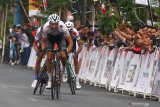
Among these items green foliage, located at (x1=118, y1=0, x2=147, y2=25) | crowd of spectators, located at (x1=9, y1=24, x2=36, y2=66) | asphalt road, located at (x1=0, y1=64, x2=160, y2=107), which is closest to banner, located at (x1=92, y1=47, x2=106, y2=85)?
asphalt road, located at (x1=0, y1=64, x2=160, y2=107)

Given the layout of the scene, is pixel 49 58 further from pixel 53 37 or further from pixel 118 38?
pixel 118 38

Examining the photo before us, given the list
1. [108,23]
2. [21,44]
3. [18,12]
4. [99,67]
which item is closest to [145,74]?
[99,67]

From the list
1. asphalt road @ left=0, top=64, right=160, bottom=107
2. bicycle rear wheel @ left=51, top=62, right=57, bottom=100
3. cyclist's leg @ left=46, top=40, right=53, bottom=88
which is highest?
cyclist's leg @ left=46, top=40, right=53, bottom=88

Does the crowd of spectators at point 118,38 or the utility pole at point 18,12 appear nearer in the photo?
the crowd of spectators at point 118,38

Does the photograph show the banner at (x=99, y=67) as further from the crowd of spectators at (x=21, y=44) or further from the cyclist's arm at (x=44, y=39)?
the crowd of spectators at (x=21, y=44)

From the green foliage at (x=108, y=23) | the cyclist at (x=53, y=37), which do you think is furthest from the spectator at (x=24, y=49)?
the cyclist at (x=53, y=37)

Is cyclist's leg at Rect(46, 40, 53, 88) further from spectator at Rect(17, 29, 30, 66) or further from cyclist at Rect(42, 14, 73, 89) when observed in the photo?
spectator at Rect(17, 29, 30, 66)

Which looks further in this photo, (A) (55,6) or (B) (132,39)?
(A) (55,6)

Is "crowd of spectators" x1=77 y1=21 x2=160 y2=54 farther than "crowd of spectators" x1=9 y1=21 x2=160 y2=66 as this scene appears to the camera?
No

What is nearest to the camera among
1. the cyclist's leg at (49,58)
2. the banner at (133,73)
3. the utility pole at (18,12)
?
the cyclist's leg at (49,58)

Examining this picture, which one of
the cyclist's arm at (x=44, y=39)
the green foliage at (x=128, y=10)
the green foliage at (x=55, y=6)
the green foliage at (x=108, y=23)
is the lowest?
the cyclist's arm at (x=44, y=39)

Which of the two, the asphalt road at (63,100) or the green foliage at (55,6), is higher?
the green foliage at (55,6)

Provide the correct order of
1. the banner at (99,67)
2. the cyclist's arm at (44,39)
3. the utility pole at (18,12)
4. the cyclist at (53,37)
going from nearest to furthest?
the cyclist at (53,37) → the cyclist's arm at (44,39) → the banner at (99,67) → the utility pole at (18,12)

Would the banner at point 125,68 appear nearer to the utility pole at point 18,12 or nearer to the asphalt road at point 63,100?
the asphalt road at point 63,100
